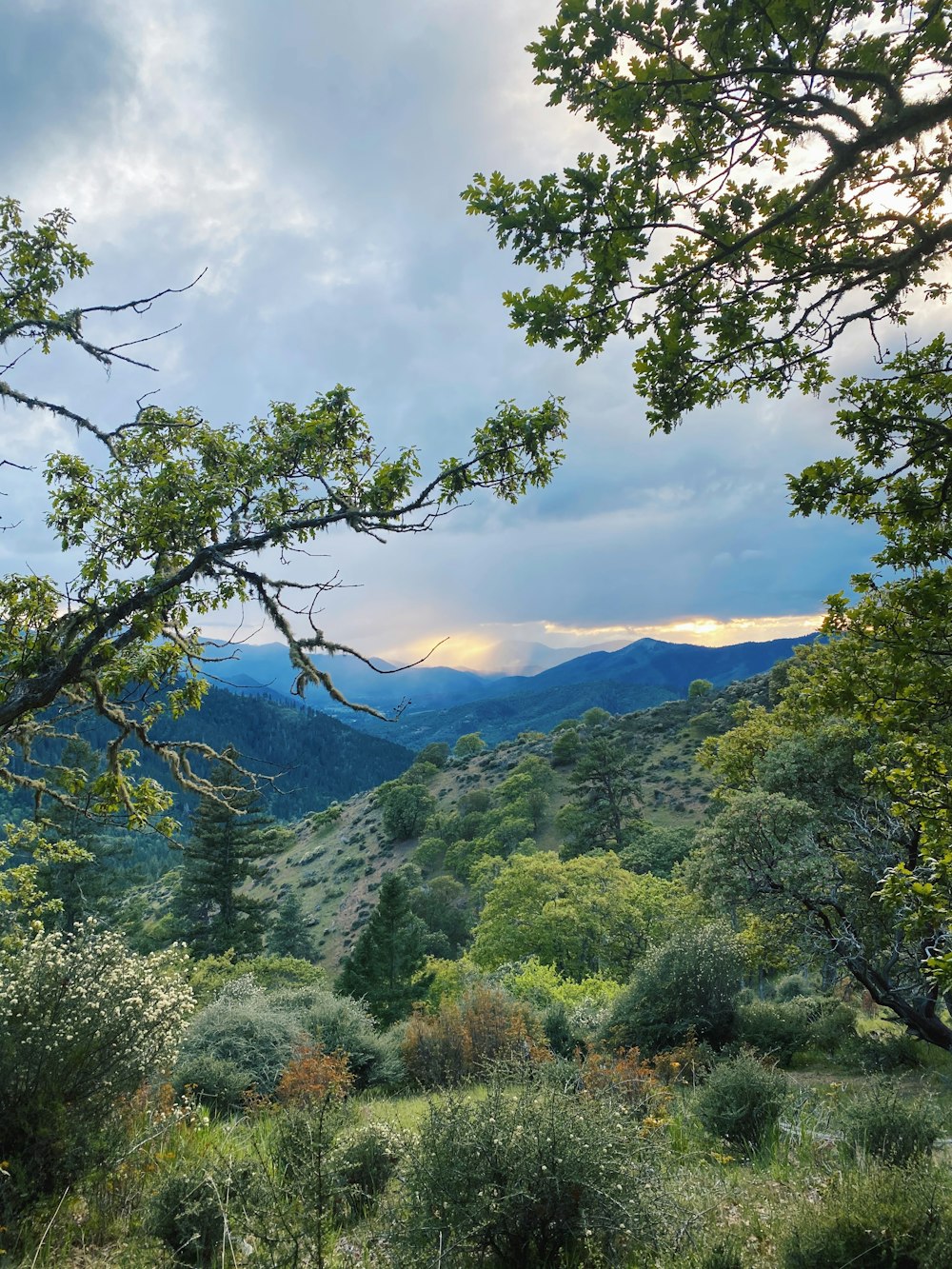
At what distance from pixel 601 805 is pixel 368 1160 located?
5401 cm

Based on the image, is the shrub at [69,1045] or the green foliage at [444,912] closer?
the shrub at [69,1045]

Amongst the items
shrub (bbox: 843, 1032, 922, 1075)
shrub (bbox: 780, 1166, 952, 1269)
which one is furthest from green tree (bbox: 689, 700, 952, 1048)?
shrub (bbox: 780, 1166, 952, 1269)

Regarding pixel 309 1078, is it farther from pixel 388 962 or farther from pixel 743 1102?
pixel 388 962

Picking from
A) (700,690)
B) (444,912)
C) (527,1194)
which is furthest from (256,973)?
(700,690)

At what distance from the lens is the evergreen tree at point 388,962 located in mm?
28969

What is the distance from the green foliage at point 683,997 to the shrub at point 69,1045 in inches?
457

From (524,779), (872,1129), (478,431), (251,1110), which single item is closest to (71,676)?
(478,431)

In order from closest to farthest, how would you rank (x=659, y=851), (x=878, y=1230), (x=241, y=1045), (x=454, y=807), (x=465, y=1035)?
(x=878, y=1230)
(x=241, y=1045)
(x=465, y=1035)
(x=659, y=851)
(x=454, y=807)

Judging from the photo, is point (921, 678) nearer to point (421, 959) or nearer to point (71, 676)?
point (71, 676)

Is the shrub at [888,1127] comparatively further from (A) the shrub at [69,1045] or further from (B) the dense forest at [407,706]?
(A) the shrub at [69,1045]

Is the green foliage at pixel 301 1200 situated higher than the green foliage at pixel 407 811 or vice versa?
the green foliage at pixel 301 1200

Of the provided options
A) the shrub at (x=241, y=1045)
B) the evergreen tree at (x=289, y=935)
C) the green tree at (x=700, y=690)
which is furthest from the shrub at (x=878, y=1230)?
the green tree at (x=700, y=690)

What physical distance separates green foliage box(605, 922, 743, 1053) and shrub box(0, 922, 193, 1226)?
38.1ft

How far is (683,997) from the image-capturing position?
14.4 meters
